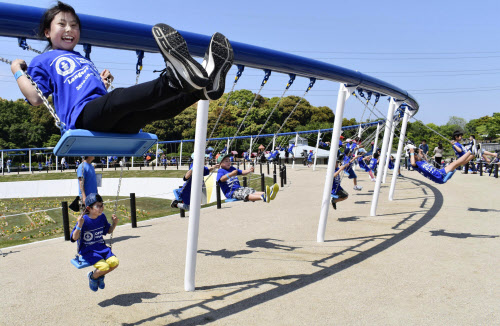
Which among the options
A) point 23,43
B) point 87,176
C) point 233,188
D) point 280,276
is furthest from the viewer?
point 233,188

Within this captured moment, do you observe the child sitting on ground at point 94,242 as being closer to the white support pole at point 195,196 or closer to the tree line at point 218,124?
the white support pole at point 195,196

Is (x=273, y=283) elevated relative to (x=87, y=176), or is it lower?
lower

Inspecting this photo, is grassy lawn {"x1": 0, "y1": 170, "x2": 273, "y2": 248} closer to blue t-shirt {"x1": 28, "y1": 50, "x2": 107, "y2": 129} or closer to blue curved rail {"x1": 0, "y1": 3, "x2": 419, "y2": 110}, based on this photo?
blue curved rail {"x1": 0, "y1": 3, "x2": 419, "y2": 110}

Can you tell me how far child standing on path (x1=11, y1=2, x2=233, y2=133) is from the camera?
286 centimetres

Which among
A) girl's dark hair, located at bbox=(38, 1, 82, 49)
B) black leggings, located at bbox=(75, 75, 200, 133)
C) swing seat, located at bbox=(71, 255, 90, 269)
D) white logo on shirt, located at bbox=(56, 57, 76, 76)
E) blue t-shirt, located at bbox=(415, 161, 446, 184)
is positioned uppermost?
girl's dark hair, located at bbox=(38, 1, 82, 49)

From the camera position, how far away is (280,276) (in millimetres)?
7051

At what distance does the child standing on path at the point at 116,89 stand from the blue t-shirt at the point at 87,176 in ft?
10.4

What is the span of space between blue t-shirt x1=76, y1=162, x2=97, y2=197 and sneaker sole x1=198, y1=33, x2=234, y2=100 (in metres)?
4.24

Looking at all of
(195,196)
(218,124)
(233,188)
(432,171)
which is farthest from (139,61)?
(218,124)

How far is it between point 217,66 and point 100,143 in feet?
4.23

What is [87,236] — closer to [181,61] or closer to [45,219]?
[181,61]

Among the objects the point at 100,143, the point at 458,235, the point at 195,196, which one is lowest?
the point at 458,235

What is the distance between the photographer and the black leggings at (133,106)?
299 centimetres

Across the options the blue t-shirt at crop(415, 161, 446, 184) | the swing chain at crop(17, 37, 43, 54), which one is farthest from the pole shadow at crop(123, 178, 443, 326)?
the swing chain at crop(17, 37, 43, 54)
